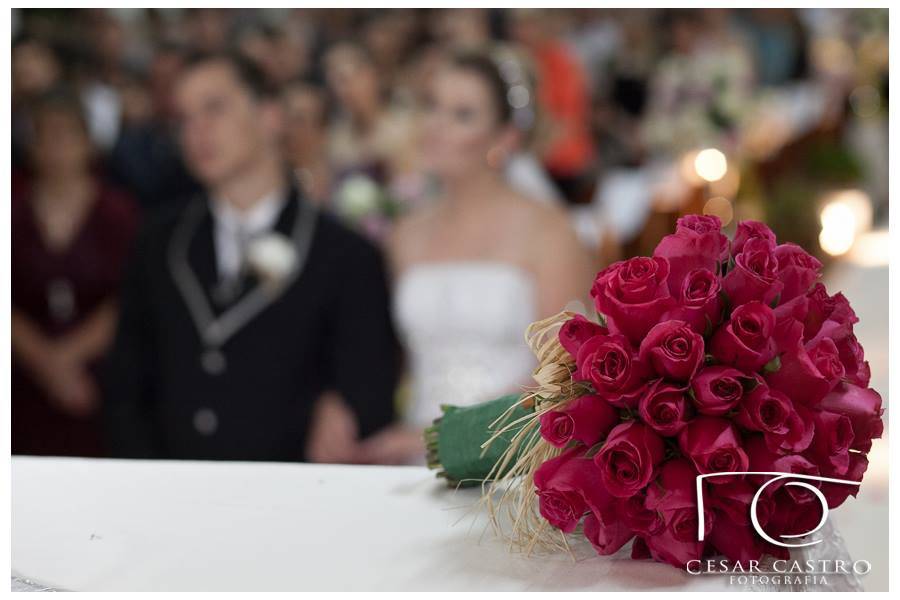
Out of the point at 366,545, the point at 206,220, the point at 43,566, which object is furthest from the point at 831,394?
the point at 206,220

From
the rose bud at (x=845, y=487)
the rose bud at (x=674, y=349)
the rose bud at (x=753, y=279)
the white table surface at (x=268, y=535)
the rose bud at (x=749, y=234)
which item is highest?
the rose bud at (x=749, y=234)

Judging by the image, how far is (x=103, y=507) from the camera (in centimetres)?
113

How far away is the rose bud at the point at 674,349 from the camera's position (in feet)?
2.83

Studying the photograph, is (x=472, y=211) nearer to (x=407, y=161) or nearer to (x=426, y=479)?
(x=407, y=161)

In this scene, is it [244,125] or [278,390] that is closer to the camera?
[278,390]

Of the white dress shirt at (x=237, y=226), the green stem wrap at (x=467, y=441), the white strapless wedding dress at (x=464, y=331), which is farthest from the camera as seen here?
the white strapless wedding dress at (x=464, y=331)

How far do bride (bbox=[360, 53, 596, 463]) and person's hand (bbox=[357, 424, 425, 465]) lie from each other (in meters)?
0.10

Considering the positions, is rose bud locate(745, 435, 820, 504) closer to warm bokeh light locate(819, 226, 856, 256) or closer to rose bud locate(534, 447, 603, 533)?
rose bud locate(534, 447, 603, 533)

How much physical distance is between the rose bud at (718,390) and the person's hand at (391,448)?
1.77 m

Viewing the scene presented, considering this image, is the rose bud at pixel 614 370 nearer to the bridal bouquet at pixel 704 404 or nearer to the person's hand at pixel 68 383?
the bridal bouquet at pixel 704 404

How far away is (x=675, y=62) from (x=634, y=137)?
39cm

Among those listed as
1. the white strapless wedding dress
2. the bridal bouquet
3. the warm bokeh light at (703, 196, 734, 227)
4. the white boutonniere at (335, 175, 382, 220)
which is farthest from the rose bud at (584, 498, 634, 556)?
the warm bokeh light at (703, 196, 734, 227)

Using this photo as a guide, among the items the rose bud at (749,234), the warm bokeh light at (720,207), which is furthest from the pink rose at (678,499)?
the warm bokeh light at (720,207)

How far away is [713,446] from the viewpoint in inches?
33.7
